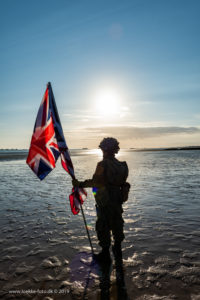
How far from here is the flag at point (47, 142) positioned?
394 cm

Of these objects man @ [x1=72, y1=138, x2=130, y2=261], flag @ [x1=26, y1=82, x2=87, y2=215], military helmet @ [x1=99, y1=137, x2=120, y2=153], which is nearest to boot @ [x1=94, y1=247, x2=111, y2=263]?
man @ [x1=72, y1=138, x2=130, y2=261]

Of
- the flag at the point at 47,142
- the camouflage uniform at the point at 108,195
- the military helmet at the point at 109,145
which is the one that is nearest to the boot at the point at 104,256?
the camouflage uniform at the point at 108,195

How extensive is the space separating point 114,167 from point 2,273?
277cm

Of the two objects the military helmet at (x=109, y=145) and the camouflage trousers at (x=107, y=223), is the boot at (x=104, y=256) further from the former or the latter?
the military helmet at (x=109, y=145)

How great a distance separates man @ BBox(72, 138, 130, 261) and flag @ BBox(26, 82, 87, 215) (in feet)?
2.10

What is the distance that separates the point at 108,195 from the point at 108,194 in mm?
25

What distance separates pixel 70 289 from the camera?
3.17 m

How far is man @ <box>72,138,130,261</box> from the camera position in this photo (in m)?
4.00

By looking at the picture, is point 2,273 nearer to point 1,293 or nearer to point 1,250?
point 1,293

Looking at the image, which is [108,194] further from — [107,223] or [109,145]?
[109,145]

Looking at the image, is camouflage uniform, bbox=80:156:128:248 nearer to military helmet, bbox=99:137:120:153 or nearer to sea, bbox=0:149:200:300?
military helmet, bbox=99:137:120:153

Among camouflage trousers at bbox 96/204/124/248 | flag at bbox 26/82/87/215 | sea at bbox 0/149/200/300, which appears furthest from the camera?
camouflage trousers at bbox 96/204/124/248

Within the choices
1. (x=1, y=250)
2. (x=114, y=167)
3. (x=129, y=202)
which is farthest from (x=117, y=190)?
(x=129, y=202)

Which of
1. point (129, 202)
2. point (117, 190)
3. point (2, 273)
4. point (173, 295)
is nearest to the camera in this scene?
point (173, 295)
